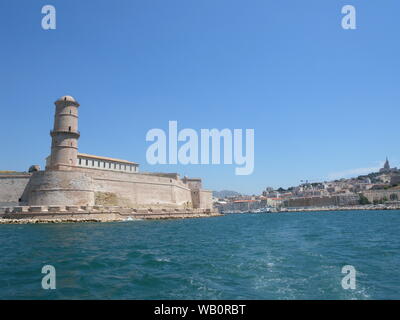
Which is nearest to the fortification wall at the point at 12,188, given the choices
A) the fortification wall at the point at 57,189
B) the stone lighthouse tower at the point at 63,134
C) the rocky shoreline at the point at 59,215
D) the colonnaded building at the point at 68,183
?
the colonnaded building at the point at 68,183

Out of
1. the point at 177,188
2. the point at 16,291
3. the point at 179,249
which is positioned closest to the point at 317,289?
the point at 16,291

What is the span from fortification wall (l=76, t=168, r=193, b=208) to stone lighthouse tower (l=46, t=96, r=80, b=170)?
1.76m

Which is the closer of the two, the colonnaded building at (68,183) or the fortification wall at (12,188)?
the colonnaded building at (68,183)

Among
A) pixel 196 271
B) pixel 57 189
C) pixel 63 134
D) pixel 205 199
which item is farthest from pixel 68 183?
pixel 205 199

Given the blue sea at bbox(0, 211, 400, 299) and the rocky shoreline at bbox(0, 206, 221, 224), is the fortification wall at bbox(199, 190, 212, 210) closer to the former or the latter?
the rocky shoreline at bbox(0, 206, 221, 224)

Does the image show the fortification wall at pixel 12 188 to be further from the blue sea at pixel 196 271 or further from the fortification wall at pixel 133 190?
the blue sea at pixel 196 271

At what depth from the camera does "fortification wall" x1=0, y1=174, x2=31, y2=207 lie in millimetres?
31516

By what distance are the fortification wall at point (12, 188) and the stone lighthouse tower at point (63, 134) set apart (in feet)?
9.10

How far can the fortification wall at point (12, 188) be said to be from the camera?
3152cm

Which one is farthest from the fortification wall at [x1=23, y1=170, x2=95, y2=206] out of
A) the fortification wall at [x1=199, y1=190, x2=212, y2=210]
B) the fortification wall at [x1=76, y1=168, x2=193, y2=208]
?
the fortification wall at [x1=199, y1=190, x2=212, y2=210]

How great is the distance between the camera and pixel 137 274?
327 inches

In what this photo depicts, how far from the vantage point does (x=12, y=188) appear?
31.8 meters
